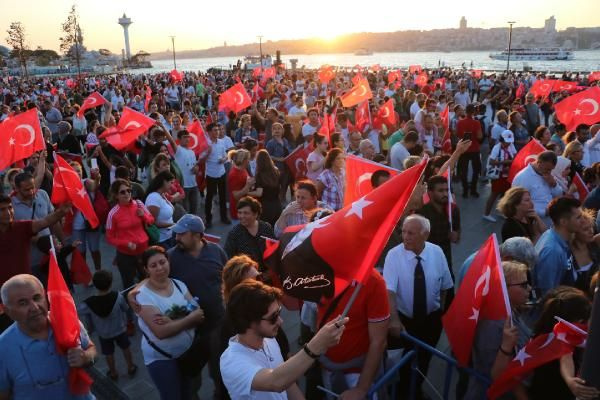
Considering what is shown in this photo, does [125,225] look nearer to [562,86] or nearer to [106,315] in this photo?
[106,315]

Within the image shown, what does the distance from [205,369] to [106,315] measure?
112 cm

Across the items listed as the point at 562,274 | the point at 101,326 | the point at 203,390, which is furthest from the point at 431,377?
the point at 101,326

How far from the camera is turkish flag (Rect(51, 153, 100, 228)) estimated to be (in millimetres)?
5295

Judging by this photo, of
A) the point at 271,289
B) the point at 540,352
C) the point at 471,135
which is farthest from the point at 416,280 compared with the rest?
the point at 471,135

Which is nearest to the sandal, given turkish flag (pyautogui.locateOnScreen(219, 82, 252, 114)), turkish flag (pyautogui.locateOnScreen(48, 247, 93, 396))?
turkish flag (pyautogui.locateOnScreen(48, 247, 93, 396))

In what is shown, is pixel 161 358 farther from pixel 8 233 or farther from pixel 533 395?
pixel 533 395

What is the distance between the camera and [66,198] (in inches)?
211

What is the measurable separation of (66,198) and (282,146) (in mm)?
4634

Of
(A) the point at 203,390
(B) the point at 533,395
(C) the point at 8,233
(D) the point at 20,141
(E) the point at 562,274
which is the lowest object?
(A) the point at 203,390

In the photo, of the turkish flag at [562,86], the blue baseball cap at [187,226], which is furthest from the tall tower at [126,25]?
the blue baseball cap at [187,226]

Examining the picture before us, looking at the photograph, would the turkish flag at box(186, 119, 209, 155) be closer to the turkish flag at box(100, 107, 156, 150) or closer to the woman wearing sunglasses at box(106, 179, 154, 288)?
the turkish flag at box(100, 107, 156, 150)

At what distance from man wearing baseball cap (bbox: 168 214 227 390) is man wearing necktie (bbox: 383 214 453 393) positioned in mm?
1414

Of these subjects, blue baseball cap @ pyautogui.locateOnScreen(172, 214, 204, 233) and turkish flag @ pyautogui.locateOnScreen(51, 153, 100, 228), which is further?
turkish flag @ pyautogui.locateOnScreen(51, 153, 100, 228)

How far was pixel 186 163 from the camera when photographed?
800 cm
